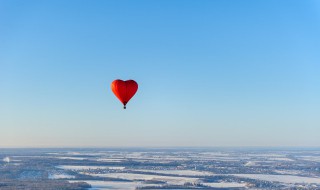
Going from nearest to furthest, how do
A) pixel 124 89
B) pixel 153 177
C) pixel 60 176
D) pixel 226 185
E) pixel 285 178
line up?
pixel 124 89, pixel 226 185, pixel 153 177, pixel 285 178, pixel 60 176

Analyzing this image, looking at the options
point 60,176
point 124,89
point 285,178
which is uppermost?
point 124,89

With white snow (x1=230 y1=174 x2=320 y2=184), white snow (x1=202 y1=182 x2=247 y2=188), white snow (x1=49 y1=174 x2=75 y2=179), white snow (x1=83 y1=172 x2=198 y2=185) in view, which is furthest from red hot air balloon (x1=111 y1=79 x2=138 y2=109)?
white snow (x1=49 y1=174 x2=75 y2=179)

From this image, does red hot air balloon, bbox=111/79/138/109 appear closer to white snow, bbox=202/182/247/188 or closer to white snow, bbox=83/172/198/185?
white snow, bbox=202/182/247/188

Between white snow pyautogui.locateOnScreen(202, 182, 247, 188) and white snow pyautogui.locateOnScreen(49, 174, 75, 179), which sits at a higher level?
white snow pyautogui.locateOnScreen(49, 174, 75, 179)

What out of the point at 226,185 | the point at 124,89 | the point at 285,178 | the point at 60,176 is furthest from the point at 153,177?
the point at 124,89

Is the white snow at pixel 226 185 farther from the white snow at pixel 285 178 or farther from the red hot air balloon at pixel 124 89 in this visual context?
the red hot air balloon at pixel 124 89

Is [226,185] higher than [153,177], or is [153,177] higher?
[153,177]

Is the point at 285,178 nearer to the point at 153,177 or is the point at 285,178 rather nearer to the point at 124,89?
the point at 153,177

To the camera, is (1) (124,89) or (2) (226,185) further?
(2) (226,185)

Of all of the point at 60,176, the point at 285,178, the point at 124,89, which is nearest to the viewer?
the point at 124,89
